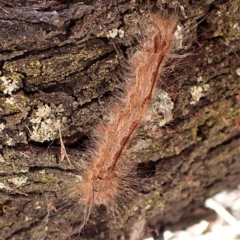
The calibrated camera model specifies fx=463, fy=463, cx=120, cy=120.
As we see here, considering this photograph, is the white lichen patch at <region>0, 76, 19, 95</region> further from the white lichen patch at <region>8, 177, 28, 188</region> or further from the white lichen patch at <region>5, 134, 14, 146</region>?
the white lichen patch at <region>8, 177, 28, 188</region>

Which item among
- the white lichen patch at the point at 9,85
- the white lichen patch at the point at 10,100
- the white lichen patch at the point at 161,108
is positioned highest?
the white lichen patch at the point at 9,85

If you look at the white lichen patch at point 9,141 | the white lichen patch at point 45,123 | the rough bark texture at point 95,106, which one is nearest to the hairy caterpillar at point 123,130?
the rough bark texture at point 95,106

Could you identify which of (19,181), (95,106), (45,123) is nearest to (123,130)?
(95,106)

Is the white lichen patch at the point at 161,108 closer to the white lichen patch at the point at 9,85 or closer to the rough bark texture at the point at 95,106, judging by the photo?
the rough bark texture at the point at 95,106

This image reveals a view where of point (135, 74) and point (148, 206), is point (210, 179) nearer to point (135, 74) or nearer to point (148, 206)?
point (148, 206)

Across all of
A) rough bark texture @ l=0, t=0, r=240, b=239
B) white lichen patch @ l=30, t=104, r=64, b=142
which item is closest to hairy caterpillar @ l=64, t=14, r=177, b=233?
rough bark texture @ l=0, t=0, r=240, b=239

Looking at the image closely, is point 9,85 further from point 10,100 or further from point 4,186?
point 4,186

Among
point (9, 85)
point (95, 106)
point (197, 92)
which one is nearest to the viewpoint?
point (9, 85)
